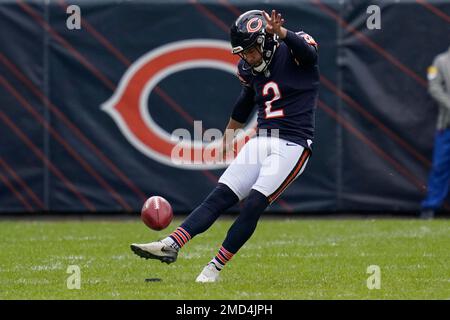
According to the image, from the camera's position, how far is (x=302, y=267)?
23.2 ft

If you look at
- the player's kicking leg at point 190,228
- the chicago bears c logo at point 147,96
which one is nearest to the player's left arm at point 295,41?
the player's kicking leg at point 190,228

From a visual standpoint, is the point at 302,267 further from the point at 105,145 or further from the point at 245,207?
the point at 105,145

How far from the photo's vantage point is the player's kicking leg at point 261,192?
6.19 metres

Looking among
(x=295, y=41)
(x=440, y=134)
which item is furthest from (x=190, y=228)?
(x=440, y=134)

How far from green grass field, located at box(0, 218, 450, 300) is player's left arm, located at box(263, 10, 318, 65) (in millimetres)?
1376

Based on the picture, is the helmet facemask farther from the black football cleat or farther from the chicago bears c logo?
the chicago bears c logo

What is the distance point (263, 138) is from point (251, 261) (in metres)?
1.38

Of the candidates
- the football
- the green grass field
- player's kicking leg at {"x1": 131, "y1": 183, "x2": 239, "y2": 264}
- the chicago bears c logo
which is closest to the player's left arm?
player's kicking leg at {"x1": 131, "y1": 183, "x2": 239, "y2": 264}

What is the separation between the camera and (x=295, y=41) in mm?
6121

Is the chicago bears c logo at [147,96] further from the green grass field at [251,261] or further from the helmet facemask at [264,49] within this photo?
the helmet facemask at [264,49]

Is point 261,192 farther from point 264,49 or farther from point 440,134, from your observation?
point 440,134
